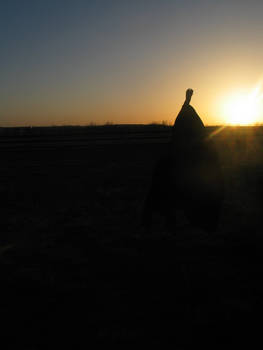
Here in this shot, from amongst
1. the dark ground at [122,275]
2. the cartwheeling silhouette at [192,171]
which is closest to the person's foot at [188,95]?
the cartwheeling silhouette at [192,171]

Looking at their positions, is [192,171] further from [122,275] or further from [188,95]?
[122,275]

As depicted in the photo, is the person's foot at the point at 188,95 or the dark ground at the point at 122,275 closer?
the dark ground at the point at 122,275

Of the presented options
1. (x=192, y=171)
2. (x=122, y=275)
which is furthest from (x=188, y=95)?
(x=122, y=275)

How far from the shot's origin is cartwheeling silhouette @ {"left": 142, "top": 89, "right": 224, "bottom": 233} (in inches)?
220

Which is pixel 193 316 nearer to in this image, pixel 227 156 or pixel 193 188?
pixel 193 188

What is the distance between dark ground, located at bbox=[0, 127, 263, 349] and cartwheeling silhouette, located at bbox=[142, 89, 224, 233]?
2.90ft

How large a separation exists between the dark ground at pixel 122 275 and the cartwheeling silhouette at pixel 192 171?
882 millimetres

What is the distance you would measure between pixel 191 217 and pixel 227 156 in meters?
15.7

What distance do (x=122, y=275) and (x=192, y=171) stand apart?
69.6 inches

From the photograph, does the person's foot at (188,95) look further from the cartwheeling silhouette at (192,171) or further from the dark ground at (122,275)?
the dark ground at (122,275)

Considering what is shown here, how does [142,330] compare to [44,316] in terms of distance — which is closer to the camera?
[142,330]

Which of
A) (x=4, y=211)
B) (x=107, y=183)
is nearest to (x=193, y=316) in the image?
(x=4, y=211)

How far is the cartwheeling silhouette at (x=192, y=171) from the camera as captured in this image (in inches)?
220

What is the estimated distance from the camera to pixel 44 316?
14.8 ft
